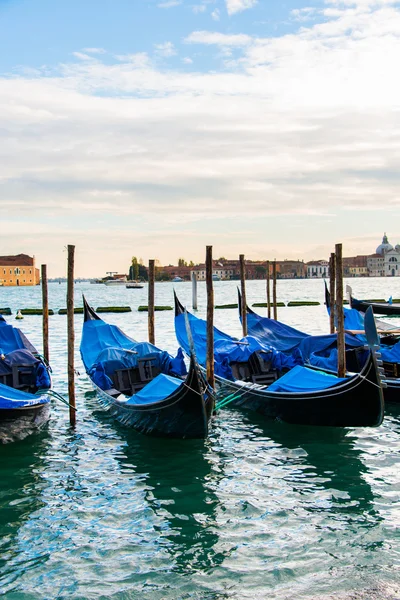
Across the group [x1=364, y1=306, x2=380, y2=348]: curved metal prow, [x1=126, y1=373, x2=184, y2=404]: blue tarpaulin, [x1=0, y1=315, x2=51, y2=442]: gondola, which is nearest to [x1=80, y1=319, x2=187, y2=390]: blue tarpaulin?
[x1=0, y1=315, x2=51, y2=442]: gondola

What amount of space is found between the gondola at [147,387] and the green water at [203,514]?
0.86ft

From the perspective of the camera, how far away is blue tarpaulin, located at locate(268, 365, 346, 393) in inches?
286

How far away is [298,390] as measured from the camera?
7.53 meters

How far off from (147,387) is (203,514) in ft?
8.10

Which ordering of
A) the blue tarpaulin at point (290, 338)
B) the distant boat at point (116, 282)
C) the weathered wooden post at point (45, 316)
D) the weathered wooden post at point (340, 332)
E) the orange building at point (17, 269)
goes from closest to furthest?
the weathered wooden post at point (340, 332) → the blue tarpaulin at point (290, 338) → the weathered wooden post at point (45, 316) → the orange building at point (17, 269) → the distant boat at point (116, 282)

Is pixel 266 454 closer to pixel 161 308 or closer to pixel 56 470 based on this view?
pixel 56 470

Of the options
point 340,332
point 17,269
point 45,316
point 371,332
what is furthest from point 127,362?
point 17,269

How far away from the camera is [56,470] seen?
6.21 meters

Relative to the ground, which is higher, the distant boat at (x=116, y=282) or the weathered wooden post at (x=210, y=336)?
the distant boat at (x=116, y=282)

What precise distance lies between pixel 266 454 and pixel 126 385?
2861 mm

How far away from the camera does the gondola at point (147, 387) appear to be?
21.4 ft

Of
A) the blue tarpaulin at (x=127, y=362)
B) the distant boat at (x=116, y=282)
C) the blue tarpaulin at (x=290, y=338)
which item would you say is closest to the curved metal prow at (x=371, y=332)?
the blue tarpaulin at (x=127, y=362)

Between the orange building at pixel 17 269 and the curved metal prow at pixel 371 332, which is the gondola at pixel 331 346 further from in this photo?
the orange building at pixel 17 269

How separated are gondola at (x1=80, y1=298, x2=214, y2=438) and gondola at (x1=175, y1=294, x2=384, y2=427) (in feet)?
3.07
